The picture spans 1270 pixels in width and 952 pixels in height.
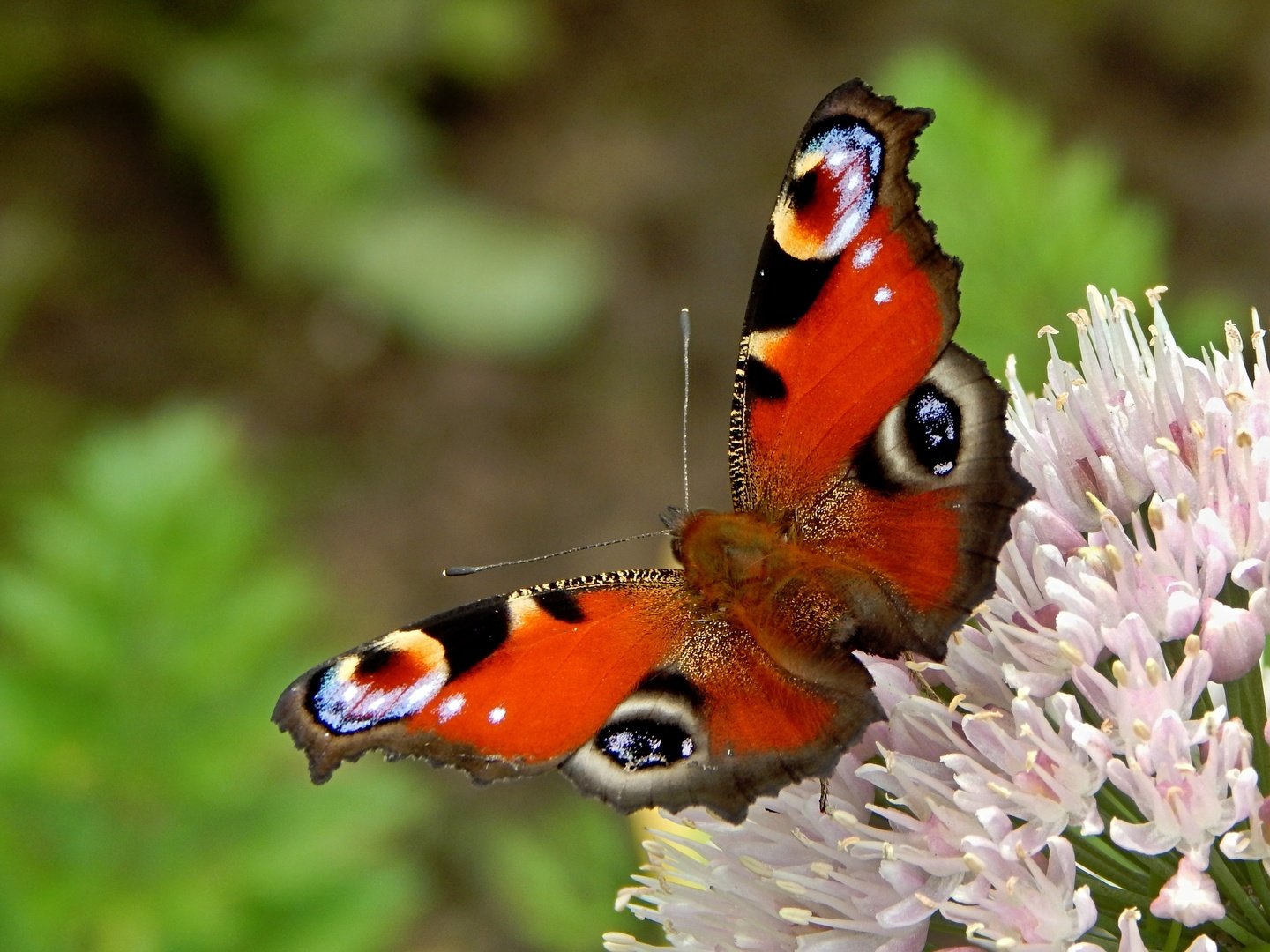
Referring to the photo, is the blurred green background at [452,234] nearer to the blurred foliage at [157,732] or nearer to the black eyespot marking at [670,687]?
the blurred foliage at [157,732]

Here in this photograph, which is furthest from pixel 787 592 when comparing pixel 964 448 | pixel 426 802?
pixel 426 802

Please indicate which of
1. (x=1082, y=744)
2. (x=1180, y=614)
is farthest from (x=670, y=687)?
(x=1180, y=614)

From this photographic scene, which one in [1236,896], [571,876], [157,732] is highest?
[157,732]

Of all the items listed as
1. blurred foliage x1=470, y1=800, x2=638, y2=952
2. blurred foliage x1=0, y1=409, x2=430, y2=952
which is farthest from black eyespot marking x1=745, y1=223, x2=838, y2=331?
blurred foliage x1=470, y1=800, x2=638, y2=952

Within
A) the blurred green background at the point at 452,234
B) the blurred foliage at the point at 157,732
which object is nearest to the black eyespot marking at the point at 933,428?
the blurred foliage at the point at 157,732

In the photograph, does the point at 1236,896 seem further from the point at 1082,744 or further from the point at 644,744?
the point at 644,744

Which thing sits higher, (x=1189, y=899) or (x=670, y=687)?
(x=670, y=687)
